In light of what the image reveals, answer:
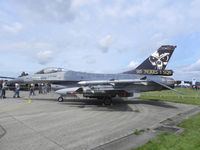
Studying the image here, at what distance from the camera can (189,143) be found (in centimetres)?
350

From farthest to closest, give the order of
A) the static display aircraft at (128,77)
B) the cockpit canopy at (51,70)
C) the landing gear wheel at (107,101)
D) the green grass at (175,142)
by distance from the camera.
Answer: the cockpit canopy at (51,70)
the static display aircraft at (128,77)
the landing gear wheel at (107,101)
the green grass at (175,142)

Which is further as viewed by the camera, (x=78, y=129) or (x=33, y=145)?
(x=78, y=129)

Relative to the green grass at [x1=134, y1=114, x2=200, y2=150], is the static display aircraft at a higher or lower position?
higher

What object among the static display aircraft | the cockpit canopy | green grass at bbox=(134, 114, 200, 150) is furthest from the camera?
the cockpit canopy

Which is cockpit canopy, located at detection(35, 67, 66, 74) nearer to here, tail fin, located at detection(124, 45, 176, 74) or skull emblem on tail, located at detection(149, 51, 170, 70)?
tail fin, located at detection(124, 45, 176, 74)

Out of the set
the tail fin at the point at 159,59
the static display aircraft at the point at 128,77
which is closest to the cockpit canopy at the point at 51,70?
the static display aircraft at the point at 128,77

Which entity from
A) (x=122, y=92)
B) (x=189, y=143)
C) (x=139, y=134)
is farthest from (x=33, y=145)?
(x=122, y=92)

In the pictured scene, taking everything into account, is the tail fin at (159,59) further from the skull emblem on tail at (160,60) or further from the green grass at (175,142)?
the green grass at (175,142)

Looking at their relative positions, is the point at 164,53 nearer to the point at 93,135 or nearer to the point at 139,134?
the point at 139,134

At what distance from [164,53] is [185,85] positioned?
220 ft

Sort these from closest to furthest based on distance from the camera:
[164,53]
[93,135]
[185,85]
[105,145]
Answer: [105,145] < [93,135] < [164,53] < [185,85]

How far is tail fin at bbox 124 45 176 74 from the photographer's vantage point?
36.4 feet

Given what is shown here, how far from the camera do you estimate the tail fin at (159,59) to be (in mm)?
11086

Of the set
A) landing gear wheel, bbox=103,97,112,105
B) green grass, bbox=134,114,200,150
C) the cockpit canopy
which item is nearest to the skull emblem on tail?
landing gear wheel, bbox=103,97,112,105
